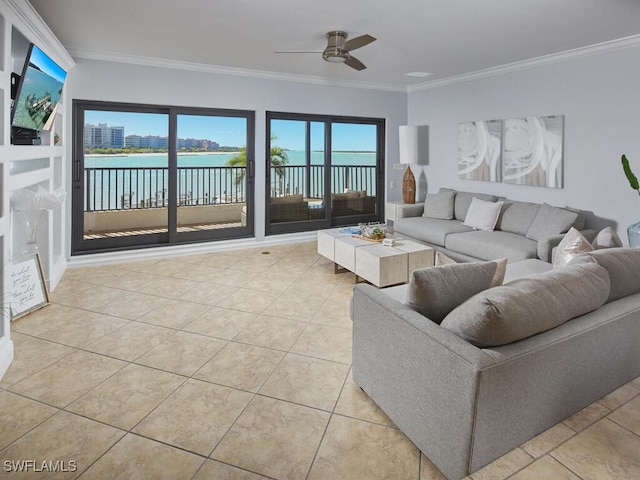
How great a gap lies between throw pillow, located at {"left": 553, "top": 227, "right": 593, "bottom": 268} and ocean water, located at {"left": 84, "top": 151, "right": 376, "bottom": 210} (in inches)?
161

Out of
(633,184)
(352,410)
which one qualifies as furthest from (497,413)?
(633,184)

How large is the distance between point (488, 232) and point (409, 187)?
197cm

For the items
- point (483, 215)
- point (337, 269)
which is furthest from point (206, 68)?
point (483, 215)

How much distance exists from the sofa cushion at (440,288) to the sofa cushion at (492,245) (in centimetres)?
243

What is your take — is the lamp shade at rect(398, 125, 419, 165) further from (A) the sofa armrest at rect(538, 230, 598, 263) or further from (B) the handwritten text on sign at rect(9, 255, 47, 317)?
(B) the handwritten text on sign at rect(9, 255, 47, 317)

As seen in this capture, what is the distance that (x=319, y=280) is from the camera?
4.64 metres

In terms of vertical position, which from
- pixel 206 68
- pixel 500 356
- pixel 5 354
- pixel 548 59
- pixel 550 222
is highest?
pixel 206 68

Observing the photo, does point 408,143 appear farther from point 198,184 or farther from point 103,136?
point 103,136

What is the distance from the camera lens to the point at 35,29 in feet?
11.0

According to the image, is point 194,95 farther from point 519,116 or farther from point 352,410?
point 352,410

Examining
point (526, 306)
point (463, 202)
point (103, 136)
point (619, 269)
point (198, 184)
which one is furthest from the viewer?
point (198, 184)

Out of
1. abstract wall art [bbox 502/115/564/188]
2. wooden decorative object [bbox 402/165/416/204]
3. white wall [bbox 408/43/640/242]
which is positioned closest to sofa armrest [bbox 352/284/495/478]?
white wall [bbox 408/43/640/242]

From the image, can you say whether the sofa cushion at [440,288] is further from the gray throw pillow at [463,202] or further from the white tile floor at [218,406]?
the gray throw pillow at [463,202]

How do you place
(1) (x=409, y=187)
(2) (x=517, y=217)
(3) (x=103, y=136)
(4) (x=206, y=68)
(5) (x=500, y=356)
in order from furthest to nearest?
(1) (x=409, y=187)
(4) (x=206, y=68)
(3) (x=103, y=136)
(2) (x=517, y=217)
(5) (x=500, y=356)
